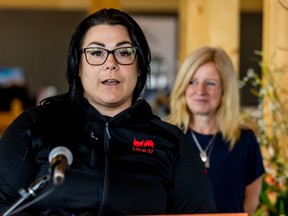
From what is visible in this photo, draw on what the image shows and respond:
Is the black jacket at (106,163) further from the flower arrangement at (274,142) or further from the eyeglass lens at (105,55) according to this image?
the flower arrangement at (274,142)

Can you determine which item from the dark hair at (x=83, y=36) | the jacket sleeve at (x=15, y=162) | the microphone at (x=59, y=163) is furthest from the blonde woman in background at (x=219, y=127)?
the microphone at (x=59, y=163)

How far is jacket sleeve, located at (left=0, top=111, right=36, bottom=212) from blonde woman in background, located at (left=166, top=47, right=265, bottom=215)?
4.04 ft

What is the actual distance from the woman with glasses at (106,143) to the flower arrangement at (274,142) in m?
1.25

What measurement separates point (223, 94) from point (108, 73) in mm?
1253

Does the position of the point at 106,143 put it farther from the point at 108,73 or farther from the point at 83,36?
the point at 83,36

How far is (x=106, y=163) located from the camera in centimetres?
180

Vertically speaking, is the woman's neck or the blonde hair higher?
the blonde hair

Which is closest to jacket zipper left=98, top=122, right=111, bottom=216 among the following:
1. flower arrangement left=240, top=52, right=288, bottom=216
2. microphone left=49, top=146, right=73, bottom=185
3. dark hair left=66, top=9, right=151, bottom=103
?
dark hair left=66, top=9, right=151, bottom=103

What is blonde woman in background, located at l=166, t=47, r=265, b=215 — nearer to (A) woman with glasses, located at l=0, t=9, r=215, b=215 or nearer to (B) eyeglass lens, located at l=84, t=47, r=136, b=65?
(A) woman with glasses, located at l=0, t=9, r=215, b=215

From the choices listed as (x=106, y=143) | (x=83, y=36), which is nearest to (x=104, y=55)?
(x=83, y=36)

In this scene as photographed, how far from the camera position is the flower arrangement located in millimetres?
3154

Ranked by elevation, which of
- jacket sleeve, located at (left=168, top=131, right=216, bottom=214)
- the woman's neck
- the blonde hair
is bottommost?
jacket sleeve, located at (left=168, top=131, right=216, bottom=214)

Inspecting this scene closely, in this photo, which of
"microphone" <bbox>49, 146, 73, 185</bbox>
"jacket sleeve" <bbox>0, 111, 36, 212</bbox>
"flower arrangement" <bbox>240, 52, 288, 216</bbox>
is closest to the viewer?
"microphone" <bbox>49, 146, 73, 185</bbox>

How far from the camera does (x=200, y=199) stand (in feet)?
6.38
